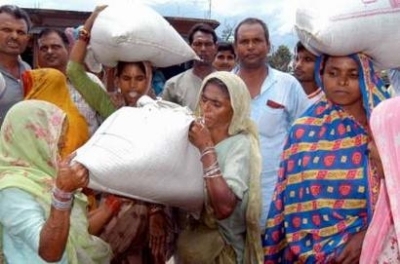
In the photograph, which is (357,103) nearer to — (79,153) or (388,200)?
(388,200)

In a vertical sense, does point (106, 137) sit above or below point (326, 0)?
below

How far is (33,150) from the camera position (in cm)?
264

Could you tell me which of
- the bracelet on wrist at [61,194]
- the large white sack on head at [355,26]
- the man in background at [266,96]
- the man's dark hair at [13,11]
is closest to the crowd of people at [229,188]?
the bracelet on wrist at [61,194]

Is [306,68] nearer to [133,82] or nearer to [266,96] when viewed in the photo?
[266,96]

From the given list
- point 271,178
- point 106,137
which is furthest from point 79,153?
point 271,178

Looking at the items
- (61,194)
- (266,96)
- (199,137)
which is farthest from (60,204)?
(266,96)

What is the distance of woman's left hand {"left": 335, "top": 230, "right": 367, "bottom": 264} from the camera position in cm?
287

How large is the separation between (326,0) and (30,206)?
1556 millimetres

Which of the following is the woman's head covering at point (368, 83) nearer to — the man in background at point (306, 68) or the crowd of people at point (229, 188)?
the crowd of people at point (229, 188)

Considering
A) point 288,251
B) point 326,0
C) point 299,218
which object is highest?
point 326,0

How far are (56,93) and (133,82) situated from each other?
0.55m

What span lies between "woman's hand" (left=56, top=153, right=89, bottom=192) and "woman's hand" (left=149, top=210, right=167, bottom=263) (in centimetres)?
72

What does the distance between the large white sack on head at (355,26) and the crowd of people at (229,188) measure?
0.35 feet

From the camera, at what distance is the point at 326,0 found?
2922 mm
